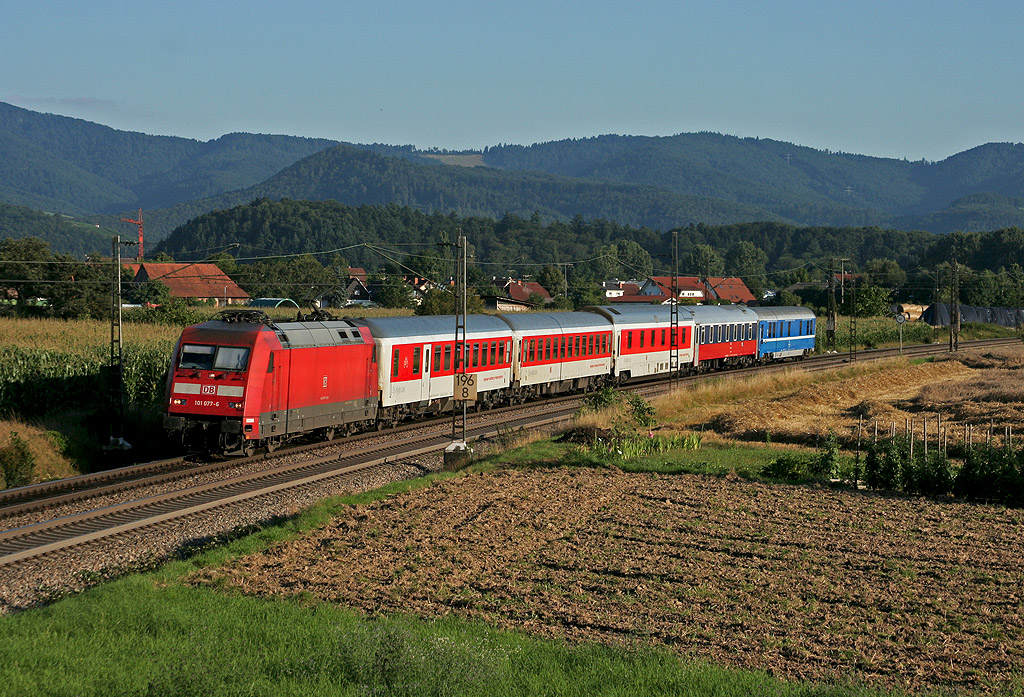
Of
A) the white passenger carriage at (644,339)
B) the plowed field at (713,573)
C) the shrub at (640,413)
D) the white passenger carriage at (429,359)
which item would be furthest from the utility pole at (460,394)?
the white passenger carriage at (644,339)

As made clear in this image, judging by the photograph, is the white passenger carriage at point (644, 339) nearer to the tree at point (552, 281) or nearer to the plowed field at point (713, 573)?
the plowed field at point (713, 573)

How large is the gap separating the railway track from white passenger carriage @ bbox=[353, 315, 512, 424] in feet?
3.27

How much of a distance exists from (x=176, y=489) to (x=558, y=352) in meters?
22.3

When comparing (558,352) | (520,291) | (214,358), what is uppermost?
(520,291)

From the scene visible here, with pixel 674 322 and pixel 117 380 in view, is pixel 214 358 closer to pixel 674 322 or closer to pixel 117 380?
pixel 117 380

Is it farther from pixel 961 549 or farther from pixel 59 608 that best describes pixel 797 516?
pixel 59 608

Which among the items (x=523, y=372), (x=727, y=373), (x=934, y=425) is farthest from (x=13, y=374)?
(x=727, y=373)

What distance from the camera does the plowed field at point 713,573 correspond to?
1112 cm

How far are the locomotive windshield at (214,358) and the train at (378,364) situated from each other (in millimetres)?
25

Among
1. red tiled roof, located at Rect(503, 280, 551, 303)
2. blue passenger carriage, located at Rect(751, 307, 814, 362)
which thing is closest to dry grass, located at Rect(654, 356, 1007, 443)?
blue passenger carriage, located at Rect(751, 307, 814, 362)

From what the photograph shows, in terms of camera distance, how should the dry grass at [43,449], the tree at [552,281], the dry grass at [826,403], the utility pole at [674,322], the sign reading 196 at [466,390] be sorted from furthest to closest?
the tree at [552,281]
the utility pole at [674,322]
the dry grass at [826,403]
the sign reading 196 at [466,390]
the dry grass at [43,449]

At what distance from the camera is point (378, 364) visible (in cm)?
3078

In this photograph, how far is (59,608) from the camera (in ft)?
41.2

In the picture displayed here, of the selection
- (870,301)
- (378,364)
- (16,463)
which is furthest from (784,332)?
(16,463)
